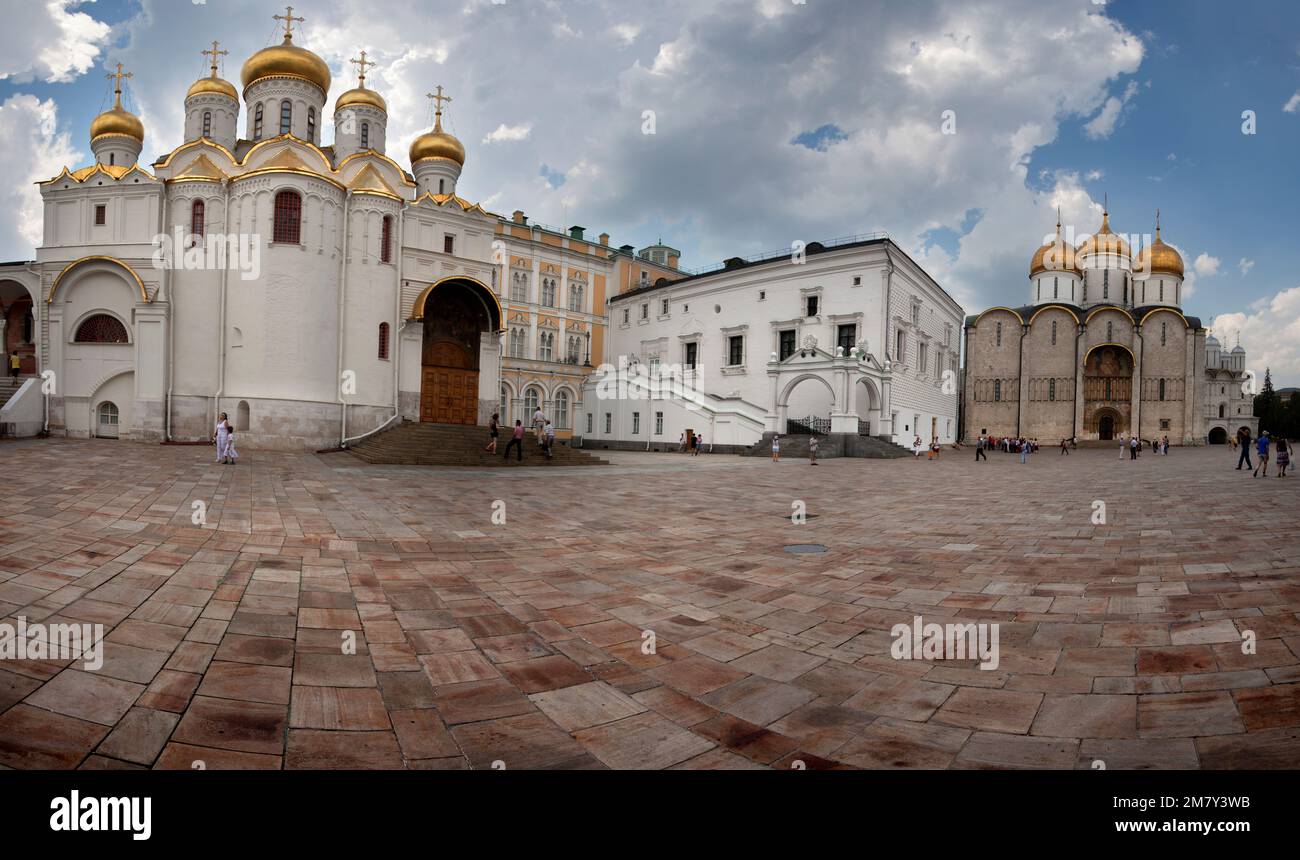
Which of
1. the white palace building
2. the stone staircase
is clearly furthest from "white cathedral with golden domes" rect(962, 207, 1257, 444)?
the stone staircase

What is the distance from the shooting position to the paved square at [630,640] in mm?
3059

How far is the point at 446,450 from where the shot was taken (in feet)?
76.4

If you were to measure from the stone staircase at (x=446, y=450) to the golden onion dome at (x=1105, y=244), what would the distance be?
64.9 metres

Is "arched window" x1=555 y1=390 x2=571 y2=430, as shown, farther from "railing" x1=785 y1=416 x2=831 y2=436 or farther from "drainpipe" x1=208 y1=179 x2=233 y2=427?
"drainpipe" x1=208 y1=179 x2=233 y2=427

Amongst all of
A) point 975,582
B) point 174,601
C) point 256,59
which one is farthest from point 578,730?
point 256,59

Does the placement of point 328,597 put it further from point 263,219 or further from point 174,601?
point 263,219

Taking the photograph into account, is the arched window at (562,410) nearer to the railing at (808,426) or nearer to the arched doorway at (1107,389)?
the railing at (808,426)

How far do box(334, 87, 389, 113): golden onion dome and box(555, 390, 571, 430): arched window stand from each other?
22.2 m

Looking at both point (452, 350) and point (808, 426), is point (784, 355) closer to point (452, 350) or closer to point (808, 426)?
point (808, 426)

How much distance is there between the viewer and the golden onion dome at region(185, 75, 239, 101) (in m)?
31.0

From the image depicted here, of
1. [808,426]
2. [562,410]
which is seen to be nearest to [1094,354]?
[808,426]

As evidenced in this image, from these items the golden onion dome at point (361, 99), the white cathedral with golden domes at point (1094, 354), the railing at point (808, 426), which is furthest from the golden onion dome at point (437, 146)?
the white cathedral with golden domes at point (1094, 354)

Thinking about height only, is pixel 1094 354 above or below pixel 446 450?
above

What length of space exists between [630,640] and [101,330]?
3174cm
